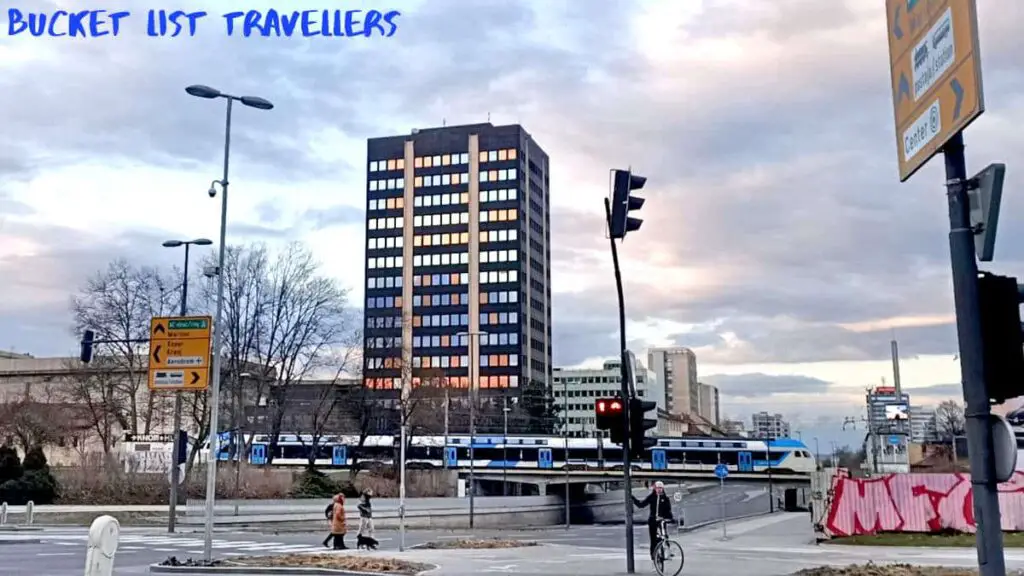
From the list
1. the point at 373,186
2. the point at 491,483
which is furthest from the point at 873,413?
the point at 373,186

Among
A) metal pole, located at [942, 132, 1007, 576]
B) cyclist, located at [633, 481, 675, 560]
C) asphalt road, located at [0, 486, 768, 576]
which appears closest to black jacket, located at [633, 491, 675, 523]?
cyclist, located at [633, 481, 675, 560]

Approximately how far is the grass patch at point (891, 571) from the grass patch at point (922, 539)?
11679mm

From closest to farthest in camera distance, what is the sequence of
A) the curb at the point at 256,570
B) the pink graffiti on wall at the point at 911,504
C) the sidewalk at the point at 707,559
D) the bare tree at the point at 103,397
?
the curb at the point at 256,570 < the sidewalk at the point at 707,559 < the pink graffiti on wall at the point at 911,504 < the bare tree at the point at 103,397

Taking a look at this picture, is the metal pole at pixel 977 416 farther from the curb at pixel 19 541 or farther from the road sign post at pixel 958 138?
the curb at pixel 19 541

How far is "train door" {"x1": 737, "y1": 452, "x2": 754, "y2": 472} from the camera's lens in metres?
72.5

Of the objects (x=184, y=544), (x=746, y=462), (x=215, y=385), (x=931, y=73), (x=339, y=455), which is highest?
(x=931, y=73)

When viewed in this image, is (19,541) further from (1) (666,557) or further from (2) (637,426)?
(2) (637,426)

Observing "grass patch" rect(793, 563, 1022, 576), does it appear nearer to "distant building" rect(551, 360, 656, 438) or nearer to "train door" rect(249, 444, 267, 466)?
"train door" rect(249, 444, 267, 466)

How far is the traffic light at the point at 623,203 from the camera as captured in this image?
1641 cm

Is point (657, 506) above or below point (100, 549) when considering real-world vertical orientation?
below

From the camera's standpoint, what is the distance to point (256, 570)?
18.6m

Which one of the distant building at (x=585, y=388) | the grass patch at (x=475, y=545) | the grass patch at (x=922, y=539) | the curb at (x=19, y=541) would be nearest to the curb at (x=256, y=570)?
the grass patch at (x=475, y=545)

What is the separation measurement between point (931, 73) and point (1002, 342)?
7.02 feet

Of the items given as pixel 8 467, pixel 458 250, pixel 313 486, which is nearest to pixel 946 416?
pixel 458 250
